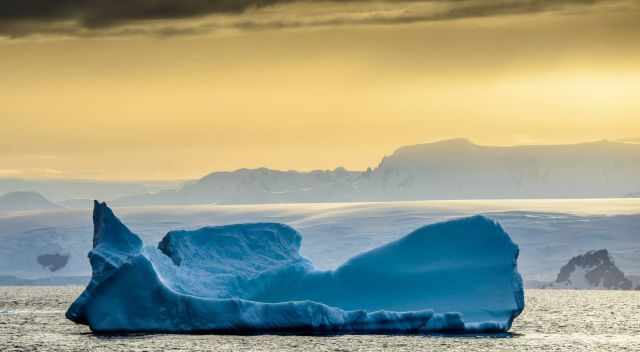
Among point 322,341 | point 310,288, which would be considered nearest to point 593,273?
point 310,288

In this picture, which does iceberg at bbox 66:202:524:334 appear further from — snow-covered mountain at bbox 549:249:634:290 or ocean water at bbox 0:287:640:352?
snow-covered mountain at bbox 549:249:634:290

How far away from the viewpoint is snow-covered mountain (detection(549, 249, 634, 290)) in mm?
136375

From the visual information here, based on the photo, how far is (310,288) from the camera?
154ft

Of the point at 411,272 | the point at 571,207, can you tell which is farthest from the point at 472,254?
the point at 571,207

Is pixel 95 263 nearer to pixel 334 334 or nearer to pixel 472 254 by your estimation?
pixel 334 334

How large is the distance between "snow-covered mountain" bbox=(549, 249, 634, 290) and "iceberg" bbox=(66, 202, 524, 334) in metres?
93.5

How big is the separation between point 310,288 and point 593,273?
9671 cm

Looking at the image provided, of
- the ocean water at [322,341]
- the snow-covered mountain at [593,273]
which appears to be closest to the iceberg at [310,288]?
the ocean water at [322,341]

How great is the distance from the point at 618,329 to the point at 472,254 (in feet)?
54.7

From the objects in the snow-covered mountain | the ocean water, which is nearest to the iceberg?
the ocean water

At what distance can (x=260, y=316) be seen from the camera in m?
44.3

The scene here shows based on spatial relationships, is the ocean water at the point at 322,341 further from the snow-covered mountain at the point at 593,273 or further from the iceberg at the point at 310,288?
the snow-covered mountain at the point at 593,273

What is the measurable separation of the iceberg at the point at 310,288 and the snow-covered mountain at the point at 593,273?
93.5 metres

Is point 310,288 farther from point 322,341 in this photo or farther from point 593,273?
point 593,273
